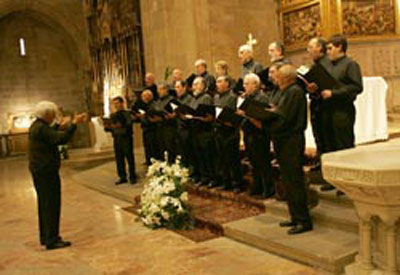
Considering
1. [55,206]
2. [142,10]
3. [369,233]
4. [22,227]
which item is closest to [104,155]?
[142,10]

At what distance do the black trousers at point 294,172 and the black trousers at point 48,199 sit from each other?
252 centimetres

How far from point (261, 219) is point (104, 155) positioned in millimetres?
9122

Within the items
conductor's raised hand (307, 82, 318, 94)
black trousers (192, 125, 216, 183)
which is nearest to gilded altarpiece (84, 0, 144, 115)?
Result: black trousers (192, 125, 216, 183)

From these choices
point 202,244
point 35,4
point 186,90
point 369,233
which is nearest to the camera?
point 369,233

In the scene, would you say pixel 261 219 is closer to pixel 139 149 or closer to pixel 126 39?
pixel 139 149

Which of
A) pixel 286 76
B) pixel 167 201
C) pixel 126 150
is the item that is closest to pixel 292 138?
pixel 286 76

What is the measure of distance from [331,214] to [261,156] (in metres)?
1.12

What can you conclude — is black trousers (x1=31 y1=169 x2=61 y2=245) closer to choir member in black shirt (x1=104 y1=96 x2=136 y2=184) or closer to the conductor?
the conductor

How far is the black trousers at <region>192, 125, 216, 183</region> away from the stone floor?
4.01 feet

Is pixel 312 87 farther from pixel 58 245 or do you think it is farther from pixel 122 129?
pixel 122 129

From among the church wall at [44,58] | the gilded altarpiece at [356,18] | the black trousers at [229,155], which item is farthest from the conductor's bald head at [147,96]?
the church wall at [44,58]

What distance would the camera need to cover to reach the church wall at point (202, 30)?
9.99 metres

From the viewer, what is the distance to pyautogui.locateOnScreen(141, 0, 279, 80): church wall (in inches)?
393

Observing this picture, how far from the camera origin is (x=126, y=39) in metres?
12.5
